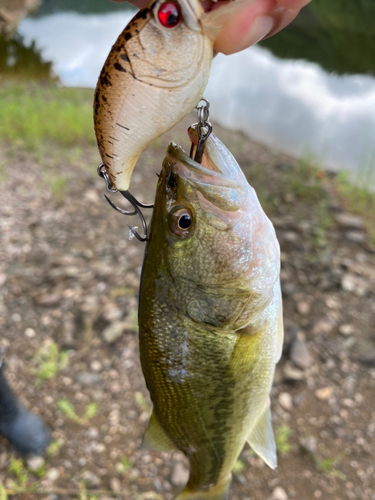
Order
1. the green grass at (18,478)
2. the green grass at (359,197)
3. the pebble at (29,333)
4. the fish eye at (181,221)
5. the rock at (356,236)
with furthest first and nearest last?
the green grass at (359,197), the rock at (356,236), the pebble at (29,333), the green grass at (18,478), the fish eye at (181,221)

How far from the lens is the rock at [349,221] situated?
506 centimetres

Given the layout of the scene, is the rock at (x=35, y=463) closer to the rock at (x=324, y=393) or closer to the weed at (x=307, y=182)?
the rock at (x=324, y=393)

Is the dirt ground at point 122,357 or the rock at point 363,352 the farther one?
the rock at point 363,352

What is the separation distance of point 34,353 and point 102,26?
2140 cm

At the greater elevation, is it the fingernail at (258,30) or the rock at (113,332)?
the fingernail at (258,30)

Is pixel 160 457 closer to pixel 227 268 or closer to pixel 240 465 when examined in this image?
pixel 240 465

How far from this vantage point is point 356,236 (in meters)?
4.87

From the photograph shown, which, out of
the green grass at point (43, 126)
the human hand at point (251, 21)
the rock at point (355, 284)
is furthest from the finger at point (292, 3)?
the green grass at point (43, 126)

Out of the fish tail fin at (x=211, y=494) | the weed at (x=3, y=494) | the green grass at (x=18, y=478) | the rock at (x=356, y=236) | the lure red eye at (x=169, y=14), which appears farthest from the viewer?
the rock at (x=356, y=236)

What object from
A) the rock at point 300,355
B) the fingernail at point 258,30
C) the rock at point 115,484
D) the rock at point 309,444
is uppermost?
the fingernail at point 258,30

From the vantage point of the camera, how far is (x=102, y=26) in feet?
65.5

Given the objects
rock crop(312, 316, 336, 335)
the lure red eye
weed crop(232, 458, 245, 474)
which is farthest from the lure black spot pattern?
rock crop(312, 316, 336, 335)

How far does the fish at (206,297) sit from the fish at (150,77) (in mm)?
201

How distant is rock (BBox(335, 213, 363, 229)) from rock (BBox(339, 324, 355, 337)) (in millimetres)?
1857
